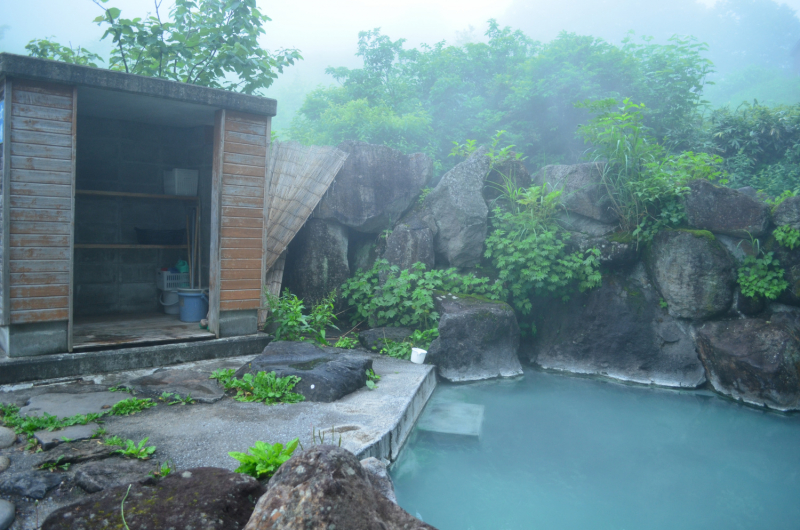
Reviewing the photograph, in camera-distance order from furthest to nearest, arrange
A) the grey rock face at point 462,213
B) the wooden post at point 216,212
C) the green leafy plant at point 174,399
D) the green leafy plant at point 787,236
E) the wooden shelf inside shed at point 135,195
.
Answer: the grey rock face at point 462,213, the wooden shelf inside shed at point 135,195, the green leafy plant at point 787,236, the wooden post at point 216,212, the green leafy plant at point 174,399

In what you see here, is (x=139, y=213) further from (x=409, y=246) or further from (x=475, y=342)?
(x=475, y=342)

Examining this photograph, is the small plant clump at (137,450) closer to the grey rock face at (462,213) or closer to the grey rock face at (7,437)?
the grey rock face at (7,437)

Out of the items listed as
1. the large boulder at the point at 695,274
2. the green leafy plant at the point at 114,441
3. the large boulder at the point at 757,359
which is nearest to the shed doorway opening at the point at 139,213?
the green leafy plant at the point at 114,441

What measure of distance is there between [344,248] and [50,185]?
12.0 feet

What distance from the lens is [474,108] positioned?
538 inches

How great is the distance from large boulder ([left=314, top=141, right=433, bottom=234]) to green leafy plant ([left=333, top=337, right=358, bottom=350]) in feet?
5.96

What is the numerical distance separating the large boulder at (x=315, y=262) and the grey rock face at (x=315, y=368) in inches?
74.8

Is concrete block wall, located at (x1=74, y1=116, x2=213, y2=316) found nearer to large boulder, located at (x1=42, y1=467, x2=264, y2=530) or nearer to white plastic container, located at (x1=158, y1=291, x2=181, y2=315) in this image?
white plastic container, located at (x1=158, y1=291, x2=181, y2=315)

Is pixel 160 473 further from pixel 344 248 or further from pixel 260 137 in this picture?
pixel 344 248

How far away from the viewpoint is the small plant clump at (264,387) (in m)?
4.03

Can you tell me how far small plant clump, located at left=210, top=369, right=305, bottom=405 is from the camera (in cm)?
403

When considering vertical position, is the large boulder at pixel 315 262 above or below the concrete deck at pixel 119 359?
above

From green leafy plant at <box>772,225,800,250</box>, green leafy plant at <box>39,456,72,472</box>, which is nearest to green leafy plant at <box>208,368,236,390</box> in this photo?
green leafy plant at <box>39,456,72,472</box>

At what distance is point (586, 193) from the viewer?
698cm
